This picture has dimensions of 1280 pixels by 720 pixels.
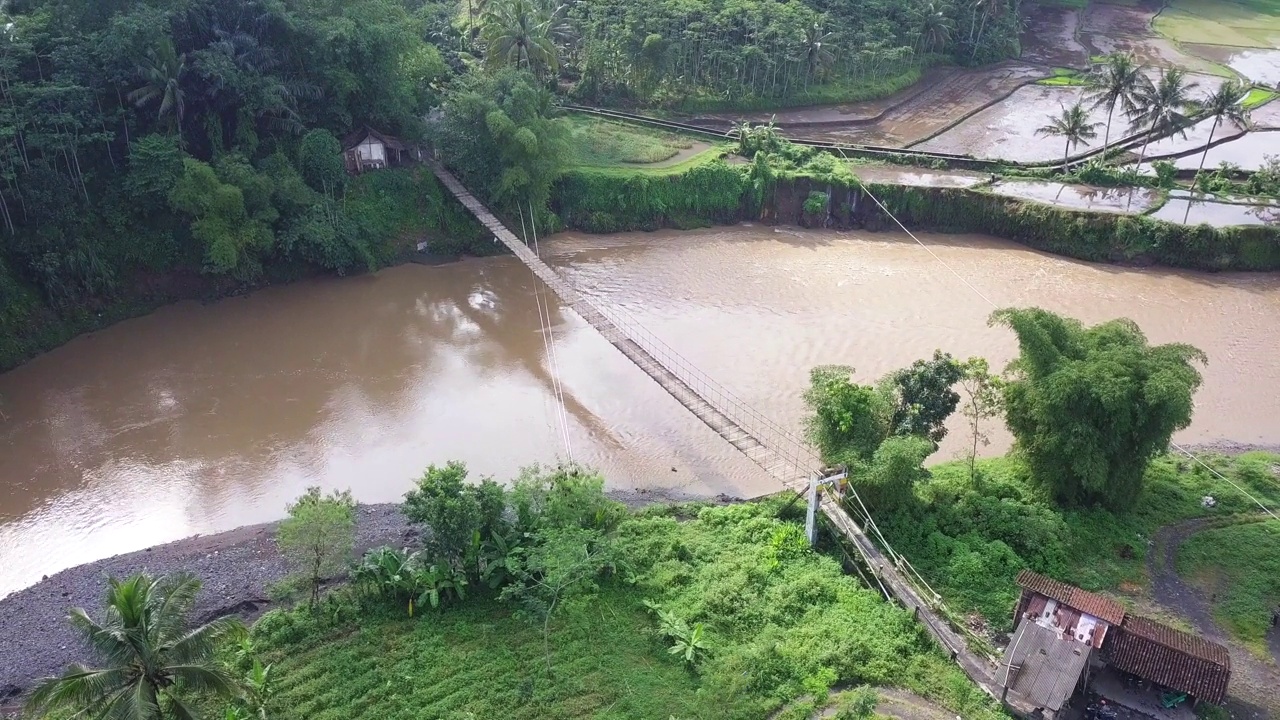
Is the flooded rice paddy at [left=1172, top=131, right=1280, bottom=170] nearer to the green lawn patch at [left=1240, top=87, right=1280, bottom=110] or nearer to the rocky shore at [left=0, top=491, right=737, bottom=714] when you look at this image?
the green lawn patch at [left=1240, top=87, right=1280, bottom=110]

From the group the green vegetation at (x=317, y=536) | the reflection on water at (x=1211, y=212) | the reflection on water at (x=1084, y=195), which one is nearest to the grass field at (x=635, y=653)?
the green vegetation at (x=317, y=536)

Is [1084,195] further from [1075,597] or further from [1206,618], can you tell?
[1075,597]

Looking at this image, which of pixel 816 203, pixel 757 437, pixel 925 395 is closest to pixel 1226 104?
pixel 816 203

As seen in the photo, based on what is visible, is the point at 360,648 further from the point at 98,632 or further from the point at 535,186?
the point at 535,186

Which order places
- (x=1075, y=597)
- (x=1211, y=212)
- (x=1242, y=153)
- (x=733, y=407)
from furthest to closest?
(x=1242, y=153) → (x=1211, y=212) → (x=733, y=407) → (x=1075, y=597)

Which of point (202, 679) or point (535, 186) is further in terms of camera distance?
point (535, 186)

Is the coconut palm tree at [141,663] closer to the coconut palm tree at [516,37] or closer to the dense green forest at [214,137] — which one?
the dense green forest at [214,137]

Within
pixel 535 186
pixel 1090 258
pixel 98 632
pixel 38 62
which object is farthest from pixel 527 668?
pixel 1090 258
